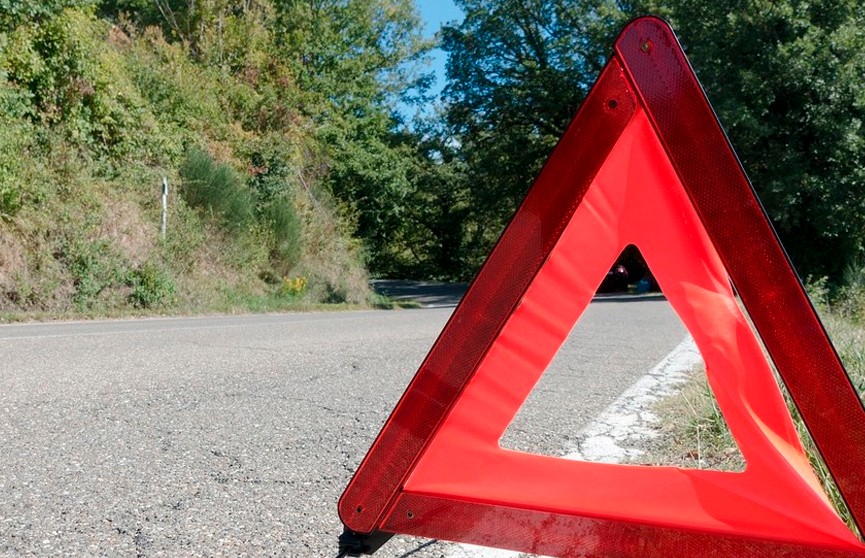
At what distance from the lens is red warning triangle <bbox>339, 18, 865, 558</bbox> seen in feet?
5.81

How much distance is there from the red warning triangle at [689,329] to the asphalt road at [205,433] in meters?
0.68

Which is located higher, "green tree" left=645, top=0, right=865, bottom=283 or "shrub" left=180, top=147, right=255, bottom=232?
"green tree" left=645, top=0, right=865, bottom=283

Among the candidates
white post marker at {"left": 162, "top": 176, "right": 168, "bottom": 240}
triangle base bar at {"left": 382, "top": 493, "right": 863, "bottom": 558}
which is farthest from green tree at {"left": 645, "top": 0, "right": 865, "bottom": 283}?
triangle base bar at {"left": 382, "top": 493, "right": 863, "bottom": 558}

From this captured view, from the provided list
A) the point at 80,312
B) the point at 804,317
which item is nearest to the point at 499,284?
the point at 804,317

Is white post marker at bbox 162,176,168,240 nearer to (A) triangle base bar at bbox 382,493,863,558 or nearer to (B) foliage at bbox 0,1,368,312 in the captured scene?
(B) foliage at bbox 0,1,368,312

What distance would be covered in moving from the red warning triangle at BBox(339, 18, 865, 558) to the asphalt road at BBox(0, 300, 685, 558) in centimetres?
68

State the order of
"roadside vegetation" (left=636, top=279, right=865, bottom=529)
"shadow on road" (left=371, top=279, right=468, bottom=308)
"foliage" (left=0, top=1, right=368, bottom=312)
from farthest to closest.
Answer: "shadow on road" (left=371, top=279, right=468, bottom=308) < "foliage" (left=0, top=1, right=368, bottom=312) < "roadside vegetation" (left=636, top=279, right=865, bottom=529)

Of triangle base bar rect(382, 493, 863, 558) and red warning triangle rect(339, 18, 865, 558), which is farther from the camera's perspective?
triangle base bar rect(382, 493, 863, 558)

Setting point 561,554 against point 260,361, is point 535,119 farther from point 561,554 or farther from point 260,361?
point 561,554

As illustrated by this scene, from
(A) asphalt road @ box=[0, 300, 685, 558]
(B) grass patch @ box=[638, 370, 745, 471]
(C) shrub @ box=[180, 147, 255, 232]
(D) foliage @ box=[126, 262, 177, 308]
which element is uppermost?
(B) grass patch @ box=[638, 370, 745, 471]

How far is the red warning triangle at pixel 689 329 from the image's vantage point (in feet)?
5.81

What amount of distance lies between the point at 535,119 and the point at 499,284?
33.9 meters

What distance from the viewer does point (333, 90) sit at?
1342 inches

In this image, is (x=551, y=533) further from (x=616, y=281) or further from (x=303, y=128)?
(x=303, y=128)
